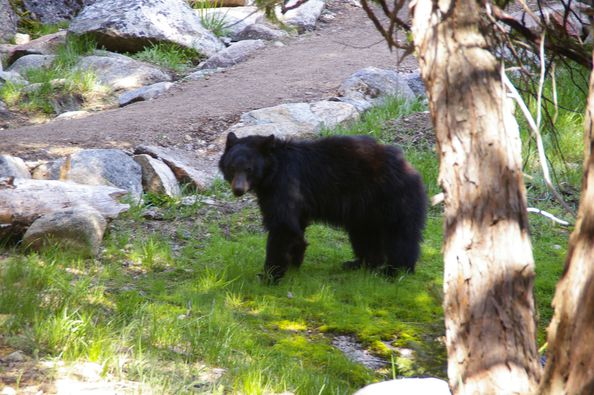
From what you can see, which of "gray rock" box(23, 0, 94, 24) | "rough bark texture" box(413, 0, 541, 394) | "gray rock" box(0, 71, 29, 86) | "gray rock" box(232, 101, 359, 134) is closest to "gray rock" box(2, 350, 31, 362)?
"rough bark texture" box(413, 0, 541, 394)

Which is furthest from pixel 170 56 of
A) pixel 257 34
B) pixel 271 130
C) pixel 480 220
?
pixel 480 220

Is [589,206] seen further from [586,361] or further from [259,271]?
[259,271]

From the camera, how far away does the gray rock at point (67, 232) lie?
6934 mm

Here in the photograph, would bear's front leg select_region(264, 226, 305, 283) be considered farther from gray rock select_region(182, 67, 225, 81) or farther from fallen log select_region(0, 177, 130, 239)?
gray rock select_region(182, 67, 225, 81)

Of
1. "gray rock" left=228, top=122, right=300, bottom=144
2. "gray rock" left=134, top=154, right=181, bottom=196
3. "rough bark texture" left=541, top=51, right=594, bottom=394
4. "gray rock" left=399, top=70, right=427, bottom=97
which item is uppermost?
"rough bark texture" left=541, top=51, right=594, bottom=394

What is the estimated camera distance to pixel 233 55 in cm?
1590

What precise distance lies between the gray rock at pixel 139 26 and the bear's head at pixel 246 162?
9.52 m

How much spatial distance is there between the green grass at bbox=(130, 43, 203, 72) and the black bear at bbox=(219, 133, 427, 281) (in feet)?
29.1

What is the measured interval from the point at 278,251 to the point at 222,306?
915 mm

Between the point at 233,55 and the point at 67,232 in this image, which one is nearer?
the point at 67,232

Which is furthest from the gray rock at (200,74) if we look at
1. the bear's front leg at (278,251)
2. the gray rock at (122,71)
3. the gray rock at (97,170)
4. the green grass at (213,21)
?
the bear's front leg at (278,251)

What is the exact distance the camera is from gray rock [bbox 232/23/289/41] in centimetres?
1733

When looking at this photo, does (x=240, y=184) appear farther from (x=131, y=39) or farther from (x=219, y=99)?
(x=131, y=39)

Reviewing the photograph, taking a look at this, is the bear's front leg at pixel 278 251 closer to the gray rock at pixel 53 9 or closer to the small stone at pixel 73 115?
the small stone at pixel 73 115
